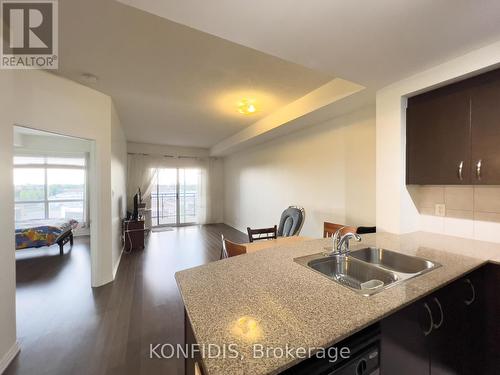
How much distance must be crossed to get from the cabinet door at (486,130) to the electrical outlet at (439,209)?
0.49 metres

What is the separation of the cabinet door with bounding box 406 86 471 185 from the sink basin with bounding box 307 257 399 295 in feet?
3.51

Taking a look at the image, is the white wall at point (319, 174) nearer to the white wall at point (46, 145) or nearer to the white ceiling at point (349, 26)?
the white ceiling at point (349, 26)

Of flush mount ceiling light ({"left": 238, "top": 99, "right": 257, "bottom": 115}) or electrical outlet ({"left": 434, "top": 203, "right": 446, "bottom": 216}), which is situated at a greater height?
flush mount ceiling light ({"left": 238, "top": 99, "right": 257, "bottom": 115})

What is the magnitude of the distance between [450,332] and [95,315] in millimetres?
3065

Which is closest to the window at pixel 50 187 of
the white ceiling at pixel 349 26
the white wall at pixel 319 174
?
the white wall at pixel 319 174

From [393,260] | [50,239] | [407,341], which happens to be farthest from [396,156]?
[50,239]

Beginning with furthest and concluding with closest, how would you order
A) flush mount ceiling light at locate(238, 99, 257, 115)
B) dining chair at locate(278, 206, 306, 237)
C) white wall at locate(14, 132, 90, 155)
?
white wall at locate(14, 132, 90, 155) → dining chair at locate(278, 206, 306, 237) → flush mount ceiling light at locate(238, 99, 257, 115)

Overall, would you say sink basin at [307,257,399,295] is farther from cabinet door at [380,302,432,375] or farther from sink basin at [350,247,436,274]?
cabinet door at [380,302,432,375]

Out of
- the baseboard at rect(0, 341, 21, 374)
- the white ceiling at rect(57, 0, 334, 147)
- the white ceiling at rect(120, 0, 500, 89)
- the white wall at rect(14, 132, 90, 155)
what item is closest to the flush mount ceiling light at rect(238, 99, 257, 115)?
the white ceiling at rect(57, 0, 334, 147)

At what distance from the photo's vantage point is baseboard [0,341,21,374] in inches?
65.0

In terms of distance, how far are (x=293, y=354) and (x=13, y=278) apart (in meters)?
2.41

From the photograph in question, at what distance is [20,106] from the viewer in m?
1.99

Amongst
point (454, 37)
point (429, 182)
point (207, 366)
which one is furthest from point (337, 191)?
point (207, 366)

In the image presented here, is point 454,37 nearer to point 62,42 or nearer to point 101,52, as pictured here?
point 101,52
